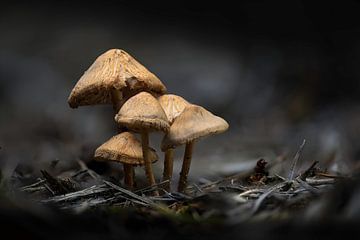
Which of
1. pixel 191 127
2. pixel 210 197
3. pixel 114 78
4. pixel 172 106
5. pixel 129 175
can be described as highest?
pixel 114 78

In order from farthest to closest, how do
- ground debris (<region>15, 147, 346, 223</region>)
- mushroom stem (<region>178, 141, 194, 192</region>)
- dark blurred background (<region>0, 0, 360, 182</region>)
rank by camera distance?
dark blurred background (<region>0, 0, 360, 182</region>) → mushroom stem (<region>178, 141, 194, 192</region>) → ground debris (<region>15, 147, 346, 223</region>)

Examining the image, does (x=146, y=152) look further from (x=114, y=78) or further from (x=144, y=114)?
(x=114, y=78)

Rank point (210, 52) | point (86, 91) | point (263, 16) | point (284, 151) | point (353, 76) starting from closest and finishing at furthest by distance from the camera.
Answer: point (86, 91), point (284, 151), point (353, 76), point (263, 16), point (210, 52)

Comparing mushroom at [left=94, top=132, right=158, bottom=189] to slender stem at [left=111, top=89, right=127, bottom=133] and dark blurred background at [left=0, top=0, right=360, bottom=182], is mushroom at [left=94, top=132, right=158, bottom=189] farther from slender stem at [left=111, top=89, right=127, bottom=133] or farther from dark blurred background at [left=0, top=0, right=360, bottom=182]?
dark blurred background at [left=0, top=0, right=360, bottom=182]

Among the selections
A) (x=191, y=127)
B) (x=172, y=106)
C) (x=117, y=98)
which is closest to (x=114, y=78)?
(x=117, y=98)

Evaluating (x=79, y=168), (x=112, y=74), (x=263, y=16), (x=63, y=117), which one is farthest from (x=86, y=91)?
(x=263, y=16)

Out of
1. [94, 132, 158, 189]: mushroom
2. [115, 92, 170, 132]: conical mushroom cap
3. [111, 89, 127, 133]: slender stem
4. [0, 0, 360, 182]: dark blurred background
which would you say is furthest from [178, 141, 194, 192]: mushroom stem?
[0, 0, 360, 182]: dark blurred background

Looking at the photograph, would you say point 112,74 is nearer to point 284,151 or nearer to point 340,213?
point 340,213
